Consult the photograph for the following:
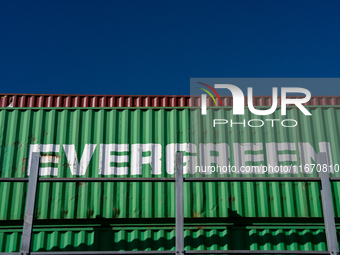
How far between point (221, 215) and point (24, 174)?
15.9 ft

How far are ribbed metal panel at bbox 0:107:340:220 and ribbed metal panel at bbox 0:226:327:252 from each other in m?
0.34

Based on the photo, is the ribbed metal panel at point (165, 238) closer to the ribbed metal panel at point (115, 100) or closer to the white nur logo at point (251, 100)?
the white nur logo at point (251, 100)

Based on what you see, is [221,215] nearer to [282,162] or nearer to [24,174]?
[282,162]

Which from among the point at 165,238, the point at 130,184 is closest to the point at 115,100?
the point at 130,184

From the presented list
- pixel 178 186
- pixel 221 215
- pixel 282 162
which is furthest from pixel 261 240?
pixel 178 186

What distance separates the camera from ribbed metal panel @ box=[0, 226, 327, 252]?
6.94m

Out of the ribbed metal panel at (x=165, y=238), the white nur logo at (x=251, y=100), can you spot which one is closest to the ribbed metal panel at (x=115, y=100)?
the white nur logo at (x=251, y=100)

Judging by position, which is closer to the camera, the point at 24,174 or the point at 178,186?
the point at 178,186

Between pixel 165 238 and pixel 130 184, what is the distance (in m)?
1.49

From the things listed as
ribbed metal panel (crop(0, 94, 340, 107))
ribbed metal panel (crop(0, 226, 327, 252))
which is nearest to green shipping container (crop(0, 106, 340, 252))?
ribbed metal panel (crop(0, 226, 327, 252))

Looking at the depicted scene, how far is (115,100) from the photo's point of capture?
883 cm

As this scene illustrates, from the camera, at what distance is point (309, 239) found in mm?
7070

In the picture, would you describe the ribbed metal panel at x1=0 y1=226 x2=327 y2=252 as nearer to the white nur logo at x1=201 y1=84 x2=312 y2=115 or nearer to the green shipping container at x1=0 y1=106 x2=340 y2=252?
the green shipping container at x1=0 y1=106 x2=340 y2=252

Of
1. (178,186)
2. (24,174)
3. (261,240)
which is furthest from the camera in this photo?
(24,174)
